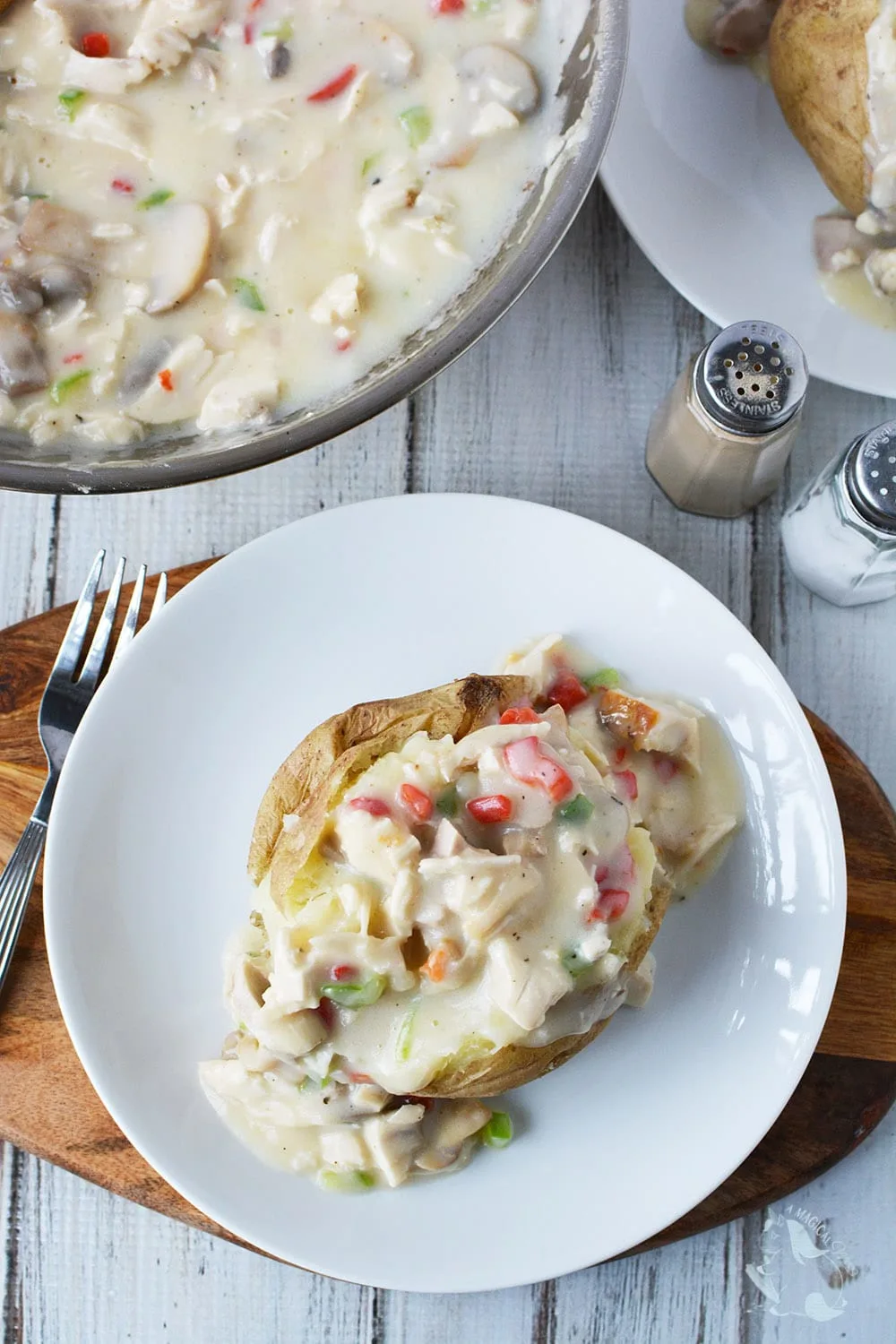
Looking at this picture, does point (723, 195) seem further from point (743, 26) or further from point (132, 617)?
point (132, 617)

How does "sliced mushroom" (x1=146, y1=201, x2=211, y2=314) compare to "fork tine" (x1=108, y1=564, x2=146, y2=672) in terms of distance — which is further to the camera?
"fork tine" (x1=108, y1=564, x2=146, y2=672)

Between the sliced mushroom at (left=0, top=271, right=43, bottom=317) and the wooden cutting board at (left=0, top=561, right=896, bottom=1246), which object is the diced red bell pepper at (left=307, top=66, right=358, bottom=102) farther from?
the wooden cutting board at (left=0, top=561, right=896, bottom=1246)

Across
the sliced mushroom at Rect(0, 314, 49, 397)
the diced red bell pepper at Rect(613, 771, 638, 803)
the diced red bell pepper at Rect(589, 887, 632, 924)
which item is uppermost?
the sliced mushroom at Rect(0, 314, 49, 397)

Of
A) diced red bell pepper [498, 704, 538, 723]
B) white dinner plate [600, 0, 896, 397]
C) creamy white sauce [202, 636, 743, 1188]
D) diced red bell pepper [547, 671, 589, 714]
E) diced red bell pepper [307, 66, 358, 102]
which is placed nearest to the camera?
creamy white sauce [202, 636, 743, 1188]

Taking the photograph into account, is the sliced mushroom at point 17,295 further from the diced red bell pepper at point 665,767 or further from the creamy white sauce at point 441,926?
the diced red bell pepper at point 665,767

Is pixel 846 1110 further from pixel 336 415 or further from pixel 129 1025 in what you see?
pixel 336 415

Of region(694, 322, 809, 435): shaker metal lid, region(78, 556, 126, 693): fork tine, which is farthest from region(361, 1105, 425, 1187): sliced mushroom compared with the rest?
region(694, 322, 809, 435): shaker metal lid

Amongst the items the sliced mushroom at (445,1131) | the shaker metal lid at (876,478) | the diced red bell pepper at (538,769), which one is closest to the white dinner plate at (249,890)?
the sliced mushroom at (445,1131)
